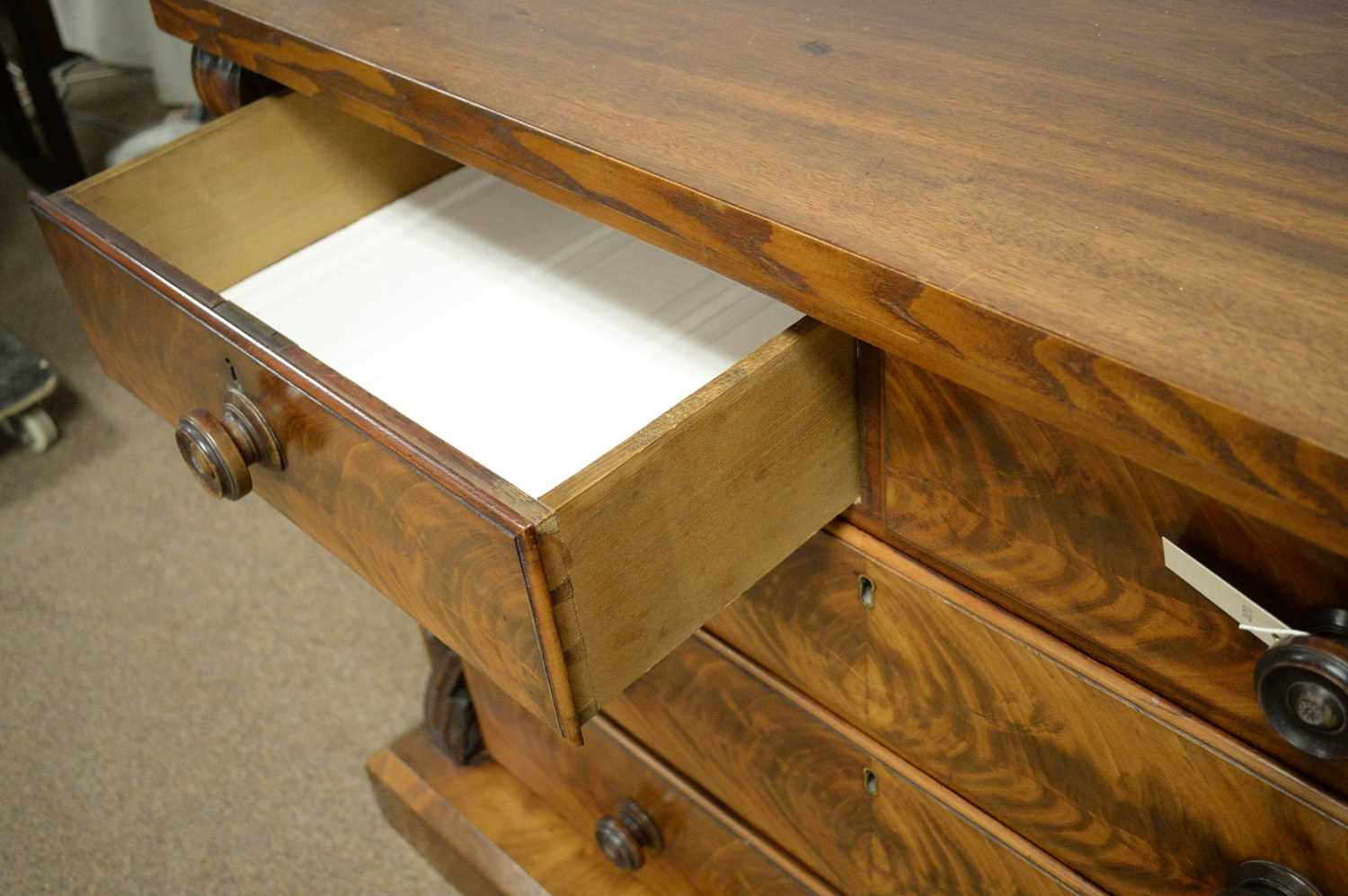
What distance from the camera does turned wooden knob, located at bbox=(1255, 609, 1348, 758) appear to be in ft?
1.32

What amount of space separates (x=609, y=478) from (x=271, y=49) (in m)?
0.36

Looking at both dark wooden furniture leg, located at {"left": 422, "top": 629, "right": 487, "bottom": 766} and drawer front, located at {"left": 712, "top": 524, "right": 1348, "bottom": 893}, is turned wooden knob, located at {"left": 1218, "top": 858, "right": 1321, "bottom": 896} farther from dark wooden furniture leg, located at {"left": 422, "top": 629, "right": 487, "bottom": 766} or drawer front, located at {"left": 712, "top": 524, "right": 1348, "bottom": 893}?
dark wooden furniture leg, located at {"left": 422, "top": 629, "right": 487, "bottom": 766}

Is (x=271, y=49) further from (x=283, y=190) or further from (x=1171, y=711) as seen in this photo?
(x=1171, y=711)

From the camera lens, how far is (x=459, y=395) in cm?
64

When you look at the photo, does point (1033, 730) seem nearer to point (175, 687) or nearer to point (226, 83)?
point (226, 83)

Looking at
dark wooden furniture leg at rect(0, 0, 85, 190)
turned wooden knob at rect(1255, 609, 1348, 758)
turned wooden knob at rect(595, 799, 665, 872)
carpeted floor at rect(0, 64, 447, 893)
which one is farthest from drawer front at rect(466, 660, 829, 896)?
dark wooden furniture leg at rect(0, 0, 85, 190)

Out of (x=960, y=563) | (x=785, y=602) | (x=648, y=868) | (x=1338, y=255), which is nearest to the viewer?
(x=1338, y=255)

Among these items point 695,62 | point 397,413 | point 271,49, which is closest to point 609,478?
point 397,413

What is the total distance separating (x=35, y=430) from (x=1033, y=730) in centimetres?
122

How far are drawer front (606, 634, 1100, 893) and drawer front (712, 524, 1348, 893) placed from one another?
0.01 meters

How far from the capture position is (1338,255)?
0.42 meters

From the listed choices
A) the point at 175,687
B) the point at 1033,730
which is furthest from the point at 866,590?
the point at 175,687

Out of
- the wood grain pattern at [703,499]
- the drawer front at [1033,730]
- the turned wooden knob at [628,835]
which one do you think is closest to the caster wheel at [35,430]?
the turned wooden knob at [628,835]

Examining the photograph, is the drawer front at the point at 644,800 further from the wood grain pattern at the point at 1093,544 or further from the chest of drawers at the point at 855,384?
the wood grain pattern at the point at 1093,544
